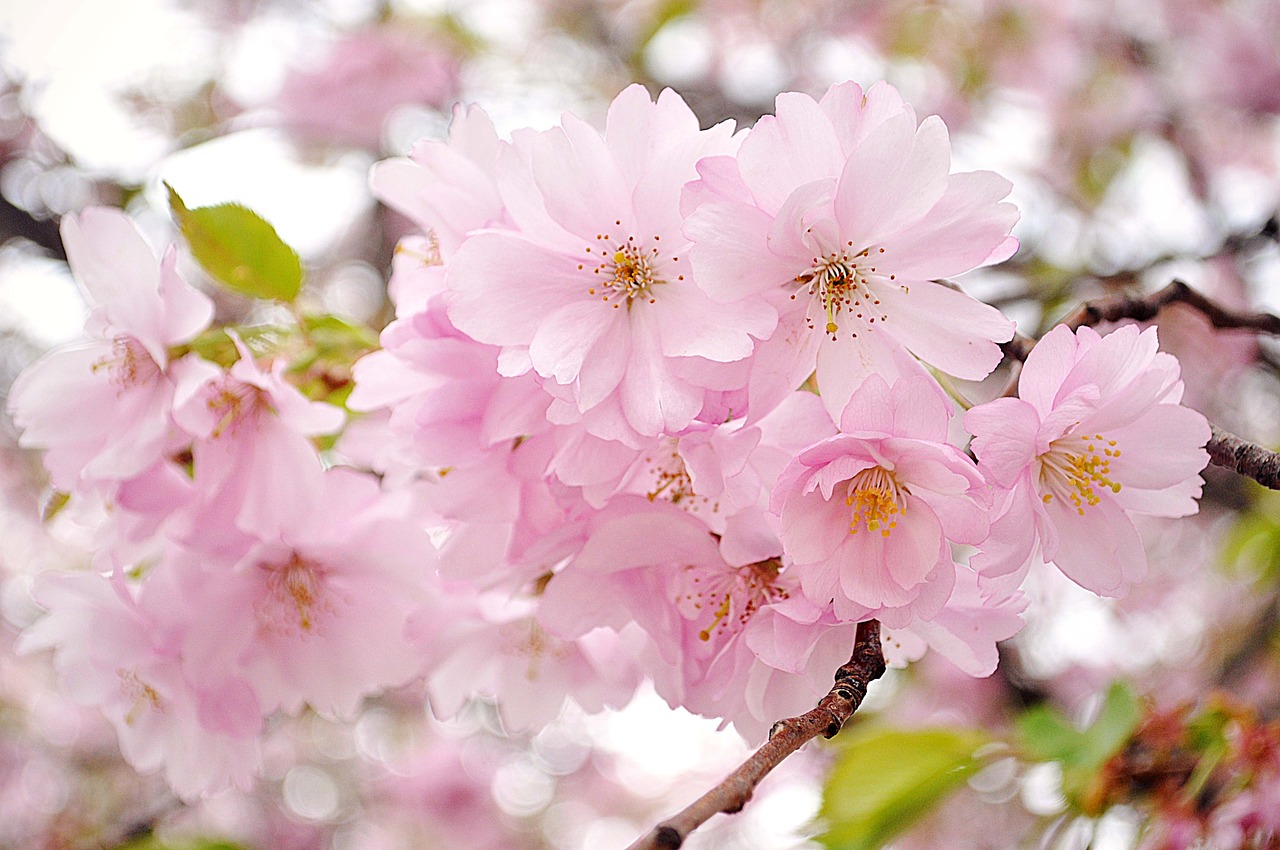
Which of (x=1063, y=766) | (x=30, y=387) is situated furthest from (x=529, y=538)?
(x=1063, y=766)

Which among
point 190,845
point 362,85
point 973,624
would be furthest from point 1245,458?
point 362,85

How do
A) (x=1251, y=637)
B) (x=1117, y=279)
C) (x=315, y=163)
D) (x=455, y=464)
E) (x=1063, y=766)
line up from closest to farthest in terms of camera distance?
(x=455, y=464) → (x=1063, y=766) → (x=1117, y=279) → (x=1251, y=637) → (x=315, y=163)

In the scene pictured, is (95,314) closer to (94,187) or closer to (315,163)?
(94,187)

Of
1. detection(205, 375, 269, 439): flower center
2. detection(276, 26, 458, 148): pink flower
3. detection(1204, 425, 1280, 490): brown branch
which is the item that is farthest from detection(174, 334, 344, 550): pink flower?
detection(276, 26, 458, 148): pink flower

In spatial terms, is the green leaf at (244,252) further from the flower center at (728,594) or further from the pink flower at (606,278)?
the flower center at (728,594)

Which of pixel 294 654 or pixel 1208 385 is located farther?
pixel 1208 385

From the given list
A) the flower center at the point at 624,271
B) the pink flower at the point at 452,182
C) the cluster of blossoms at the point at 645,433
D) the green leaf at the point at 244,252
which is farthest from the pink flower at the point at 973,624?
the green leaf at the point at 244,252

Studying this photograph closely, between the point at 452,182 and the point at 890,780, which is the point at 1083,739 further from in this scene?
the point at 452,182
